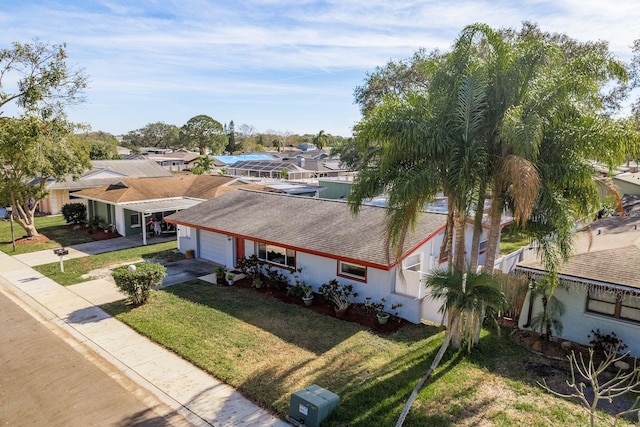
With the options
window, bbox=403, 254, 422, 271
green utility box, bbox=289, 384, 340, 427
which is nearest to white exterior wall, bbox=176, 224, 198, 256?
window, bbox=403, 254, 422, 271

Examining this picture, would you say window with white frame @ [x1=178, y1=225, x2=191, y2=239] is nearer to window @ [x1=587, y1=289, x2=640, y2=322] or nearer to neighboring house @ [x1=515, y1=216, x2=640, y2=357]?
neighboring house @ [x1=515, y1=216, x2=640, y2=357]

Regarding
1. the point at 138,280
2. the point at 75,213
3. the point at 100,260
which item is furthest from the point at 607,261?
the point at 75,213

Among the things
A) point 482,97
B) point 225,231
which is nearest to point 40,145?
point 225,231

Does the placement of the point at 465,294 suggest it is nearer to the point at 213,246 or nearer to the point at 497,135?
the point at 497,135

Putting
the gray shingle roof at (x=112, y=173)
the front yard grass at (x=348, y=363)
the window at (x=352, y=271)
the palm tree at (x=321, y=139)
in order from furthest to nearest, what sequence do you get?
the palm tree at (x=321, y=139) → the gray shingle roof at (x=112, y=173) → the window at (x=352, y=271) → the front yard grass at (x=348, y=363)

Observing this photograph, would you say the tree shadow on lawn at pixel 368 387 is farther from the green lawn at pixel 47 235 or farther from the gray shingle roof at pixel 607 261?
the green lawn at pixel 47 235

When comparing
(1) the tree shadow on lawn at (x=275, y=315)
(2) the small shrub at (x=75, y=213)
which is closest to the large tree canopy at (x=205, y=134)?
(2) the small shrub at (x=75, y=213)
